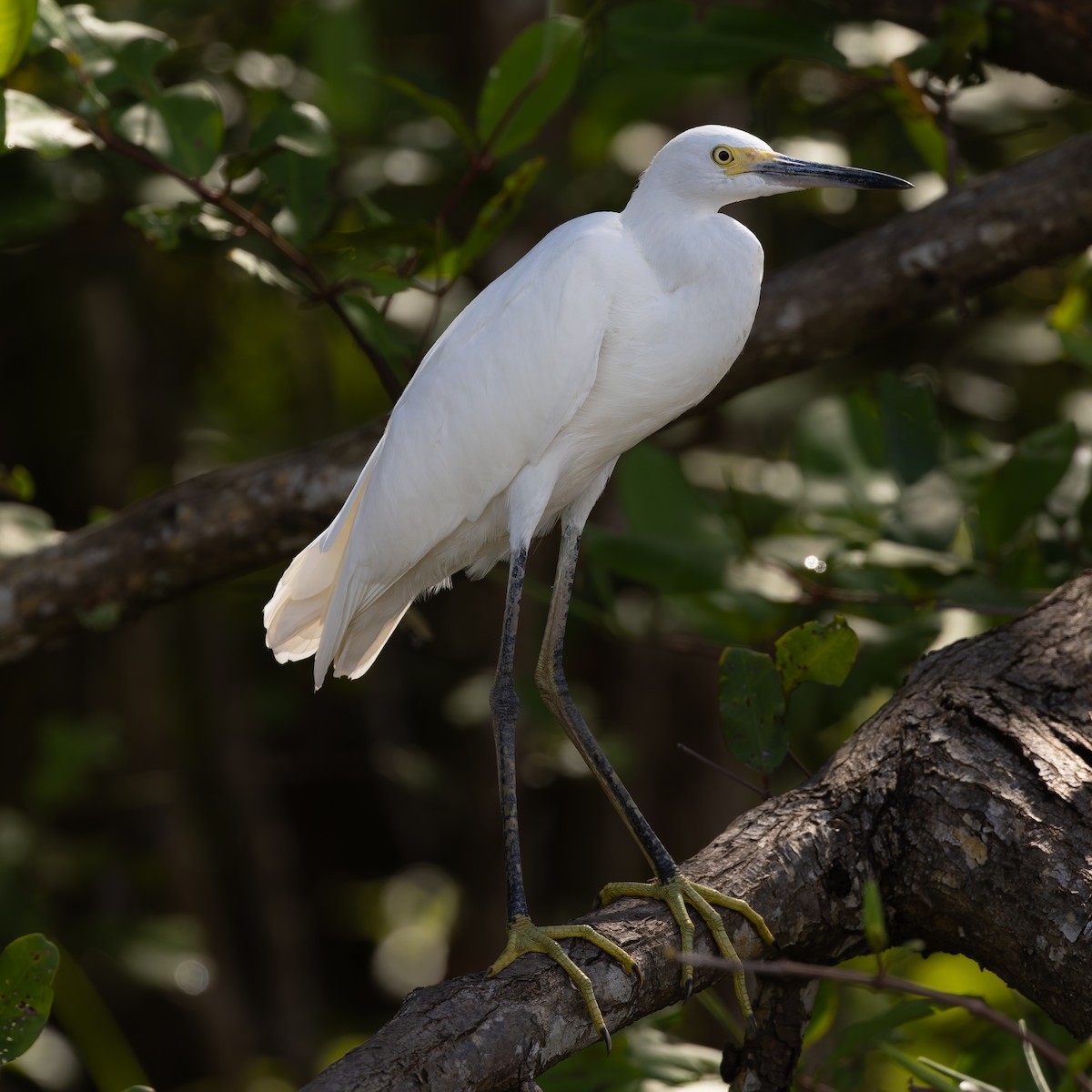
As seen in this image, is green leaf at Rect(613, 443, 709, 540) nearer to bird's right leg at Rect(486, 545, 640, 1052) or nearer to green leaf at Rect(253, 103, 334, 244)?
bird's right leg at Rect(486, 545, 640, 1052)

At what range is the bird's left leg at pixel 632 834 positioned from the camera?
186 centimetres

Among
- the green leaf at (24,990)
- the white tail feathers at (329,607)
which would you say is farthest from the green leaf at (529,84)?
the green leaf at (24,990)

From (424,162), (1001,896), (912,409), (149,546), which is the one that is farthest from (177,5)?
(1001,896)

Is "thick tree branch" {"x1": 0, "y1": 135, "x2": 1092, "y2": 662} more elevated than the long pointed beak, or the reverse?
the long pointed beak

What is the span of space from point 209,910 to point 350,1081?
3252mm

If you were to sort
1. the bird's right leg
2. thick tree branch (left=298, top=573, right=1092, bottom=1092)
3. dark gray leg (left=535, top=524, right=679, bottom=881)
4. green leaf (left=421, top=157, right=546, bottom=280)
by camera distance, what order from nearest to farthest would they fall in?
thick tree branch (left=298, top=573, right=1092, bottom=1092) < the bird's right leg < dark gray leg (left=535, top=524, right=679, bottom=881) < green leaf (left=421, top=157, right=546, bottom=280)

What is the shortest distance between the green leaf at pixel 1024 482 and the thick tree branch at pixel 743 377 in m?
0.47

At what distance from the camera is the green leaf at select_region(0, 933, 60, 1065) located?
1708 mm

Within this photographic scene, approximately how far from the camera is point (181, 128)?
2549 millimetres

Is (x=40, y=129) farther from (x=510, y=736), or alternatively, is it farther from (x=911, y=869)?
(x=911, y=869)

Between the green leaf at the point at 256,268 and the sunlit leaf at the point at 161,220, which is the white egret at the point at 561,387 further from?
the sunlit leaf at the point at 161,220

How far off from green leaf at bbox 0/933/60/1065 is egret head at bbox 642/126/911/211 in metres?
1.55

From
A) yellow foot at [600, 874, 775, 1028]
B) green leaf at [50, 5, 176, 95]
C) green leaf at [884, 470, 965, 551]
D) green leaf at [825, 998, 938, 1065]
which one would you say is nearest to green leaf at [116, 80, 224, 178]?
green leaf at [50, 5, 176, 95]

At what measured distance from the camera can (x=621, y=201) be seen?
3.77 meters
